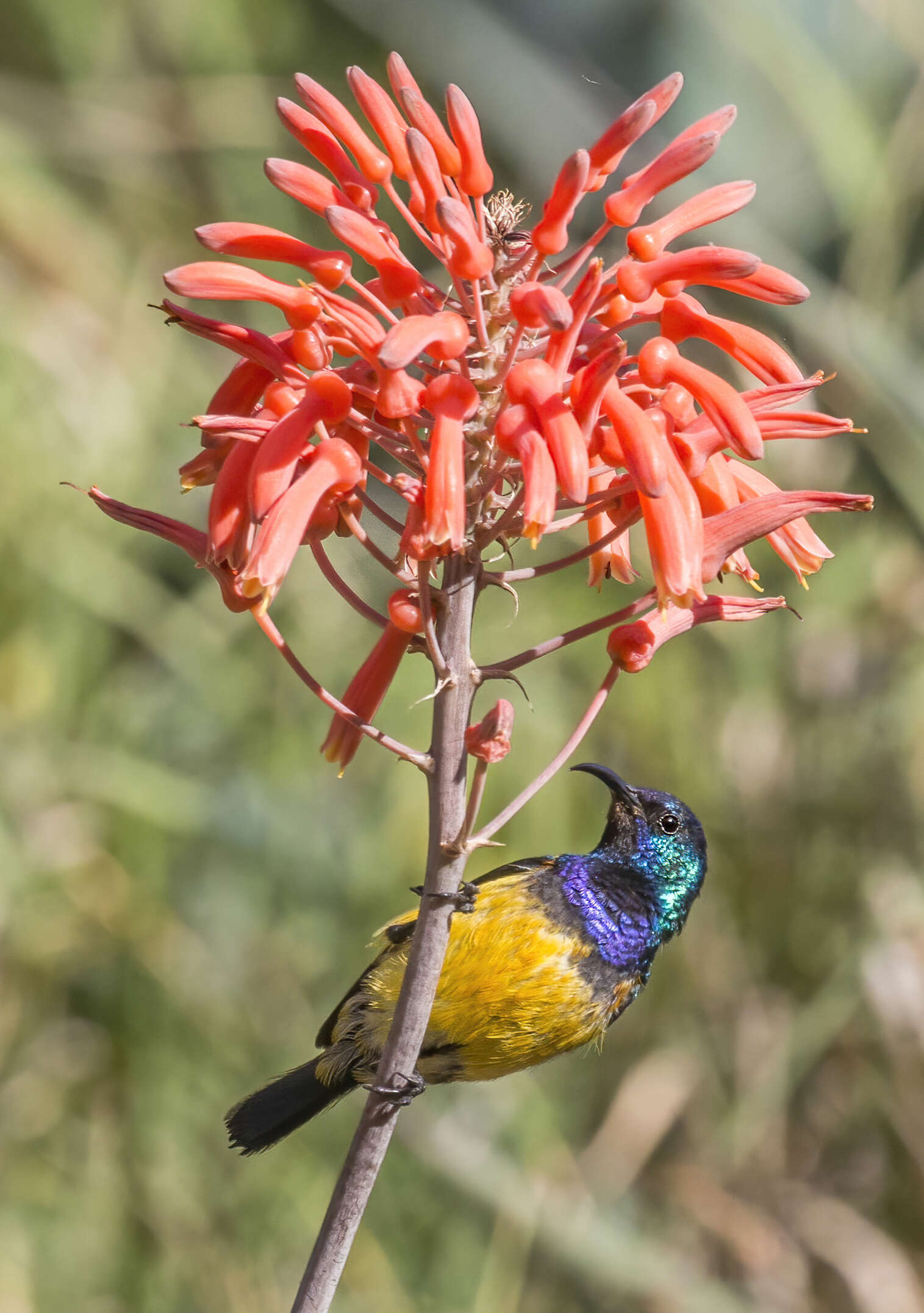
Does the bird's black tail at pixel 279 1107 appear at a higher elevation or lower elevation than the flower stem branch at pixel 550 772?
lower

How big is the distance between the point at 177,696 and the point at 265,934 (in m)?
0.73

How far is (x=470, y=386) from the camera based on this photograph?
3.87 ft

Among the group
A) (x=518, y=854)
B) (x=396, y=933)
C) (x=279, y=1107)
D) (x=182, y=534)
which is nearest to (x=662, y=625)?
(x=182, y=534)

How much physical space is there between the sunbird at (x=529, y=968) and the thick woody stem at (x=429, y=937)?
1.85ft

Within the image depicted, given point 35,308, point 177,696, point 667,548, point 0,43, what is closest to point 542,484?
point 667,548

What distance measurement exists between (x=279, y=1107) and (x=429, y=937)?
0.93 m

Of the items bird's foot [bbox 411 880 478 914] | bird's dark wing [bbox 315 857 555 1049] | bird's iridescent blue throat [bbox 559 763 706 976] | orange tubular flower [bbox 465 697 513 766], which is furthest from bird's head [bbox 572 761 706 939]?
orange tubular flower [bbox 465 697 513 766]

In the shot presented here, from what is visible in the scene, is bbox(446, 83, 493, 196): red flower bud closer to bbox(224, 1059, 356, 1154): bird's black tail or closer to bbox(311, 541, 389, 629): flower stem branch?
bbox(311, 541, 389, 629): flower stem branch

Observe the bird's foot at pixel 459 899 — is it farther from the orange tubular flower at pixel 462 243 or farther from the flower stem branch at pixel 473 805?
the orange tubular flower at pixel 462 243

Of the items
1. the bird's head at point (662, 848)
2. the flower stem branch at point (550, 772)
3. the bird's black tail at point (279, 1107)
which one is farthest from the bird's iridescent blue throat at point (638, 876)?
the flower stem branch at point (550, 772)

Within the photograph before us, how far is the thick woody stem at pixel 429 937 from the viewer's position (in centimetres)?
125

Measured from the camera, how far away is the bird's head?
86.7 inches

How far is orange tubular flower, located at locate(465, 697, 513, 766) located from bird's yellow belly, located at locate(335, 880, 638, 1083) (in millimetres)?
836

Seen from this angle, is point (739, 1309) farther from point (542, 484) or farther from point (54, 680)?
point (542, 484)
